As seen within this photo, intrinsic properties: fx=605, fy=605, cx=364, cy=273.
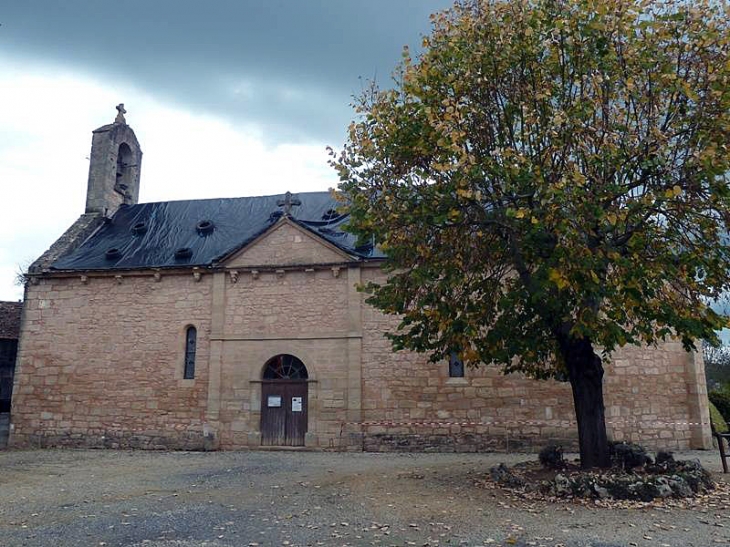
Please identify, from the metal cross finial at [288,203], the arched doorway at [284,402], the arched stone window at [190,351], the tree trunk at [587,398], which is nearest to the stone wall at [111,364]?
the arched stone window at [190,351]

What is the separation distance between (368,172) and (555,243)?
3223 millimetres

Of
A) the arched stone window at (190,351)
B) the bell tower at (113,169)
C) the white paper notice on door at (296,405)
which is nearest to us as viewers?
the white paper notice on door at (296,405)

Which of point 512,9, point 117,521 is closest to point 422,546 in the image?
point 117,521

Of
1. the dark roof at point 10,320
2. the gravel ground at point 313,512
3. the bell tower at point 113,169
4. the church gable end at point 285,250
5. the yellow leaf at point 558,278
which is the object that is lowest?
the gravel ground at point 313,512

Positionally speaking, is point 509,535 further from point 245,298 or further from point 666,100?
point 245,298

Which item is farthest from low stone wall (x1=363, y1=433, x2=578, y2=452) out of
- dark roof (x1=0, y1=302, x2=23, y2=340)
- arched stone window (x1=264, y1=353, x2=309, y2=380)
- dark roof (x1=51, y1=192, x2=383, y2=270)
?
dark roof (x1=0, y1=302, x2=23, y2=340)

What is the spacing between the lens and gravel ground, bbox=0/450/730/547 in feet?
21.9

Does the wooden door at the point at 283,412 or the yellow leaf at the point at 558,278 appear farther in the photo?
the wooden door at the point at 283,412

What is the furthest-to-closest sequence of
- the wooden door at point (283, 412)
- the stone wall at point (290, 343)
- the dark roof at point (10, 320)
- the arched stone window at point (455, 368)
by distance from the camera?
the dark roof at point (10, 320), the wooden door at point (283, 412), the stone wall at point (290, 343), the arched stone window at point (455, 368)

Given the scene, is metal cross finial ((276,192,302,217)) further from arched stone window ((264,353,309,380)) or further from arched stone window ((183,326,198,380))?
arched stone window ((183,326,198,380))

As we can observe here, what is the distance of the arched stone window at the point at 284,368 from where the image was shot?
16.6 meters

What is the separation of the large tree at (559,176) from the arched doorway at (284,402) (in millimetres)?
6968

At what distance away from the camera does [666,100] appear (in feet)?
29.7

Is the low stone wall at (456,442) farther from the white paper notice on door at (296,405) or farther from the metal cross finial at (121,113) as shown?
the metal cross finial at (121,113)
